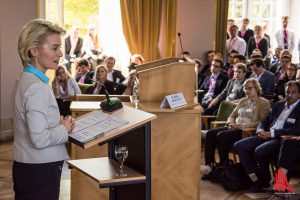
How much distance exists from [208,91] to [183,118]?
14.5 feet

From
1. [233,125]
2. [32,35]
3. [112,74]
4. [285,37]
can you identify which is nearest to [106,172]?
[32,35]

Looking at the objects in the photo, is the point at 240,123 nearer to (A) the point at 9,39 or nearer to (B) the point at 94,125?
(B) the point at 94,125

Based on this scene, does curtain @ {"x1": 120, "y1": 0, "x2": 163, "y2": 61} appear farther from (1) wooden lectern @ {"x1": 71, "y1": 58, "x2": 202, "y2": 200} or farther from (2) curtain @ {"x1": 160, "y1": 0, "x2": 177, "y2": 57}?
(1) wooden lectern @ {"x1": 71, "y1": 58, "x2": 202, "y2": 200}

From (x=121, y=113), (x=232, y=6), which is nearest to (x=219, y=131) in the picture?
(x=121, y=113)

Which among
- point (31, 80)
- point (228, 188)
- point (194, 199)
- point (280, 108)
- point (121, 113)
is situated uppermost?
point (31, 80)

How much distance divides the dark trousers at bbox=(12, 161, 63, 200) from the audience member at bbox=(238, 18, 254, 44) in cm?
964

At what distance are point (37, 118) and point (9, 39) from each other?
5388 millimetres

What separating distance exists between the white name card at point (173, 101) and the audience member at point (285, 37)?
859 centimetres

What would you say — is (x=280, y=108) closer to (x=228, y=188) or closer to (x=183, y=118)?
(x=228, y=188)

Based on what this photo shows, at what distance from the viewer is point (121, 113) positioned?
276cm

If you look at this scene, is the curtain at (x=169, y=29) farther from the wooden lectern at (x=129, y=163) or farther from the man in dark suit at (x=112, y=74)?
the wooden lectern at (x=129, y=163)

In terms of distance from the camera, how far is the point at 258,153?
5211 mm

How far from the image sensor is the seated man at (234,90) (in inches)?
279

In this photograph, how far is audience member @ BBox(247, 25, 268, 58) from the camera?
37.2 ft
